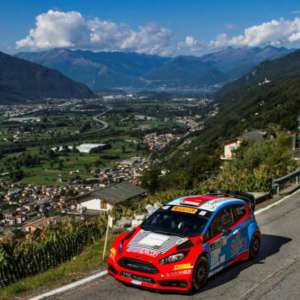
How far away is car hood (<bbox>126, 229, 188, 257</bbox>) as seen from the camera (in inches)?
301

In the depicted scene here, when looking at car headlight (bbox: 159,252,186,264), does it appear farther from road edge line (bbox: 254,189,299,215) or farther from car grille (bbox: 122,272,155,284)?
road edge line (bbox: 254,189,299,215)

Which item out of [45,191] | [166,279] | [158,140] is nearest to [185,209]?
[166,279]

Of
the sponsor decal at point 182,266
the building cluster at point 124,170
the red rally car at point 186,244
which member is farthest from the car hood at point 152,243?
the building cluster at point 124,170

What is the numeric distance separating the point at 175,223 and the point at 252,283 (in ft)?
4.97

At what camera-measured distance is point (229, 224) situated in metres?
8.95

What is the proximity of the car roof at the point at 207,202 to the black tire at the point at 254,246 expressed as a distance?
66 cm

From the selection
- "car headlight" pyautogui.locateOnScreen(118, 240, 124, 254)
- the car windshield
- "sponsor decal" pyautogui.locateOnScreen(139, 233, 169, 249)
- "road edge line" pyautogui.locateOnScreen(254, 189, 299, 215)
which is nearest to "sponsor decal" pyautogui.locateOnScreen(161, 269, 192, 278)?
"sponsor decal" pyautogui.locateOnScreen(139, 233, 169, 249)

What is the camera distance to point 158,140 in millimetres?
141875

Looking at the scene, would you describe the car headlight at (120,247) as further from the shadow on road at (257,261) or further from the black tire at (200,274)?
the shadow on road at (257,261)

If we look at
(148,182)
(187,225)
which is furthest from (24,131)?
(187,225)

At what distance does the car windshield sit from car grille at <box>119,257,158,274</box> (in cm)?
81

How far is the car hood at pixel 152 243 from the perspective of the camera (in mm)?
7652

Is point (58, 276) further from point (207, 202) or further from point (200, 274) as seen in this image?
point (207, 202)

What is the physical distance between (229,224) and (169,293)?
1.86 meters
